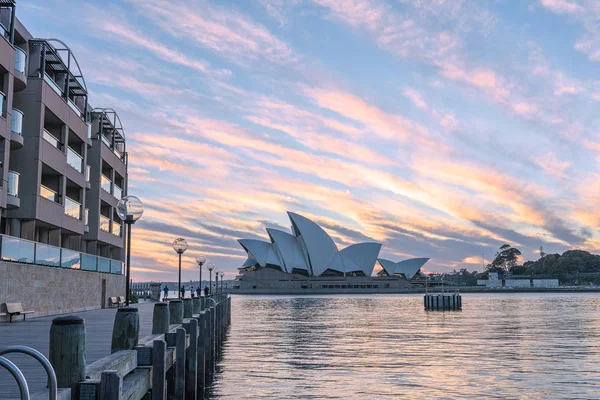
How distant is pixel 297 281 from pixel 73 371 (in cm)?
16310

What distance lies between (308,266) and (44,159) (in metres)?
133

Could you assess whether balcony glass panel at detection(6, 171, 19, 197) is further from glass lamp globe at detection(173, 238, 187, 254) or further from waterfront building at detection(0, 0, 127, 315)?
glass lamp globe at detection(173, 238, 187, 254)

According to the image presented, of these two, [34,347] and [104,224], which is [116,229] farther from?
[34,347]

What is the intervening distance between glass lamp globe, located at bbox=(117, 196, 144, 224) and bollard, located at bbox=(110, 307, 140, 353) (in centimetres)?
544

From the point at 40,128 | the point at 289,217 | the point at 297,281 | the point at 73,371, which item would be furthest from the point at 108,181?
the point at 297,281

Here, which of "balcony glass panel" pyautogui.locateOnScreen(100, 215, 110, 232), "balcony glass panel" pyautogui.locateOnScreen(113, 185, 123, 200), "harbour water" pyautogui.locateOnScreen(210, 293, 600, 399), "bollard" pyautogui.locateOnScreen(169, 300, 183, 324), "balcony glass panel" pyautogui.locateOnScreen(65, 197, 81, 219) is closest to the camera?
"bollard" pyautogui.locateOnScreen(169, 300, 183, 324)

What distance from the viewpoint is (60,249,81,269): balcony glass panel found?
32.4 m

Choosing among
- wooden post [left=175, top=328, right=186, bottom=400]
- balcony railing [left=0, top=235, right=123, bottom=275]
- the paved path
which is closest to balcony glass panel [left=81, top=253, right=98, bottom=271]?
balcony railing [left=0, top=235, right=123, bottom=275]

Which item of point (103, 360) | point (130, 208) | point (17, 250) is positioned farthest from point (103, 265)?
point (103, 360)

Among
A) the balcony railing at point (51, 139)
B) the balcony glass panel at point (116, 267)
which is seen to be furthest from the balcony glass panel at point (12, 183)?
the balcony glass panel at point (116, 267)

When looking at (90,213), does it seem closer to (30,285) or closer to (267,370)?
(30,285)

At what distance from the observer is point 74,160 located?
38500mm

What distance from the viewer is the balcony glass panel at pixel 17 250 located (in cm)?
2444

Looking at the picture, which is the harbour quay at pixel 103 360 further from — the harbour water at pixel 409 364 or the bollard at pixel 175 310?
the harbour water at pixel 409 364
